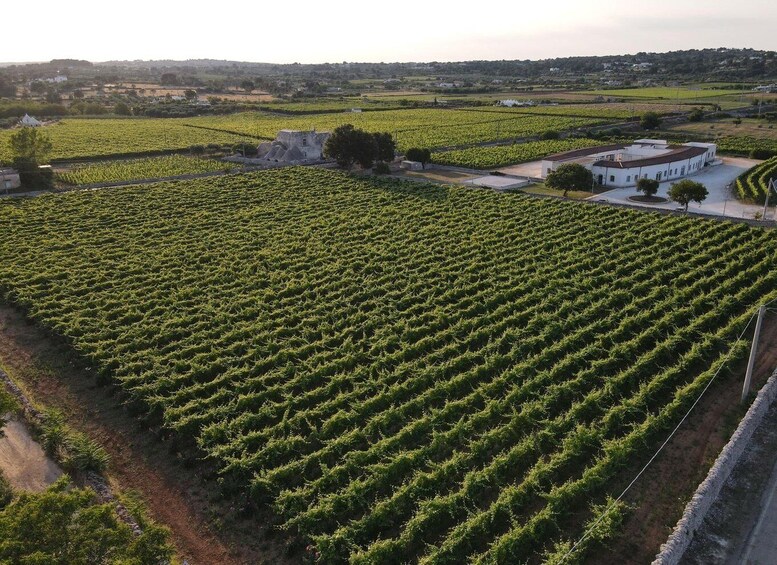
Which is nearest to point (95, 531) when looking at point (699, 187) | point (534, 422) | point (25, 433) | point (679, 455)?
point (25, 433)

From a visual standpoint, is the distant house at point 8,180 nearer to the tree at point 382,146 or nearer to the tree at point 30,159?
the tree at point 30,159

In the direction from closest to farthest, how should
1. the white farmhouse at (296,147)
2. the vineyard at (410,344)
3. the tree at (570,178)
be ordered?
the vineyard at (410,344) < the tree at (570,178) < the white farmhouse at (296,147)

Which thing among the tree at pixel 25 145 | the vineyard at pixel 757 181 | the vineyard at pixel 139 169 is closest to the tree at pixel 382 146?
the vineyard at pixel 139 169

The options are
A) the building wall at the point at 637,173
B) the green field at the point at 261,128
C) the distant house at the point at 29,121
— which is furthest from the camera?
the distant house at the point at 29,121

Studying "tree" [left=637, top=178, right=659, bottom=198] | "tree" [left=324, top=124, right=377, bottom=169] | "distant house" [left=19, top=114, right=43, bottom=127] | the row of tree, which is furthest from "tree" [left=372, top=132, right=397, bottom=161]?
"distant house" [left=19, top=114, right=43, bottom=127]

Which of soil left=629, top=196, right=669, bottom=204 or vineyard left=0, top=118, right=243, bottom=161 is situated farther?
vineyard left=0, top=118, right=243, bottom=161

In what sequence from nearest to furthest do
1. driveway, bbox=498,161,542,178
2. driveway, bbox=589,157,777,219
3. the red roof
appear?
driveway, bbox=589,157,777,219 < the red roof < driveway, bbox=498,161,542,178

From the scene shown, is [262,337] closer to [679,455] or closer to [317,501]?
[317,501]

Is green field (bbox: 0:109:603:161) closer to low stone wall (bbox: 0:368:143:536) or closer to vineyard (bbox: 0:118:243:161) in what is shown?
vineyard (bbox: 0:118:243:161)
